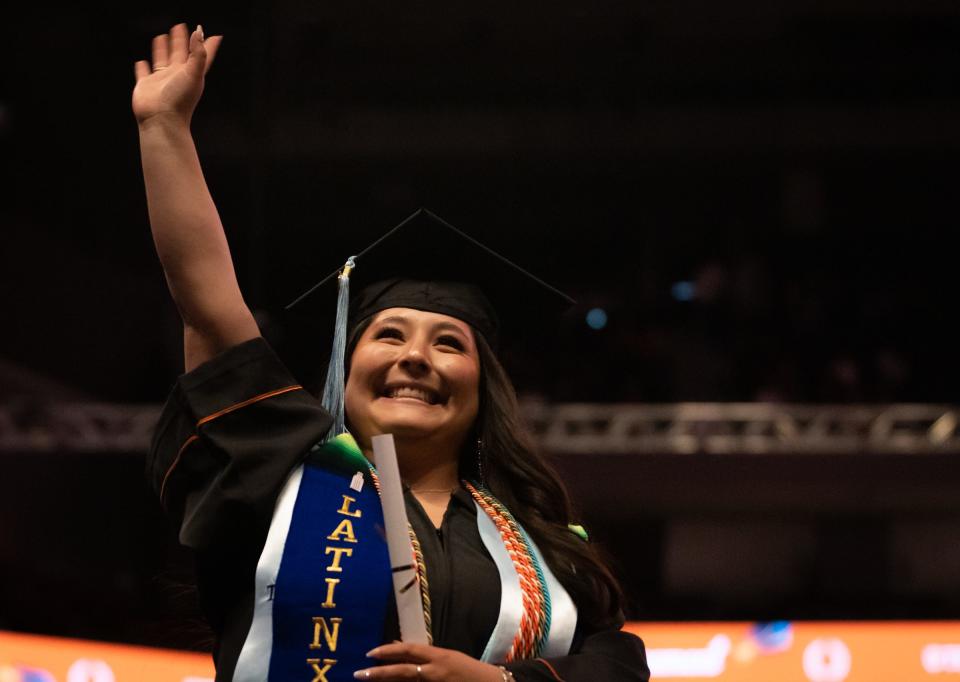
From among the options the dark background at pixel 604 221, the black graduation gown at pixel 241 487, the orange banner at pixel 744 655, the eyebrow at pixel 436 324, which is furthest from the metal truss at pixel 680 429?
the black graduation gown at pixel 241 487

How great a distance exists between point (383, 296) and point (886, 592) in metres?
5.62

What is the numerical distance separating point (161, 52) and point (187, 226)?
270 millimetres

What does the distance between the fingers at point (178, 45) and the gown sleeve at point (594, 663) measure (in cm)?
87

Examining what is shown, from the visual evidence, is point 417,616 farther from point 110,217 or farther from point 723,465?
point 110,217

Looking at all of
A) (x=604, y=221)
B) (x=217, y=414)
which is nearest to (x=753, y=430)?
(x=604, y=221)

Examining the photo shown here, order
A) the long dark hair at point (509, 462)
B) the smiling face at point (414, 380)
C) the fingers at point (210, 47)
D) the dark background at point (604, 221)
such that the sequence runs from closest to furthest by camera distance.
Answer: the fingers at point (210, 47), the smiling face at point (414, 380), the long dark hair at point (509, 462), the dark background at point (604, 221)

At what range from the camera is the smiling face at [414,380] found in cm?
175

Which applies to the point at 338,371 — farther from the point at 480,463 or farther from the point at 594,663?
the point at 594,663

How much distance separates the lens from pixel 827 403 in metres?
6.91

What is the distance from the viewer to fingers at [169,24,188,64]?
1.64 metres

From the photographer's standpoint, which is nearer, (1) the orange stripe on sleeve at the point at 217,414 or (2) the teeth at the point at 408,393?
(1) the orange stripe on sleeve at the point at 217,414

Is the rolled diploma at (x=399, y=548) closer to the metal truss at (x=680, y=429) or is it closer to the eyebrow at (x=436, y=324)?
the eyebrow at (x=436, y=324)

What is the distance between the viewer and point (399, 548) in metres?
1.47

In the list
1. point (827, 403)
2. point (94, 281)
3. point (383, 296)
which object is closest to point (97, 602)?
point (94, 281)
